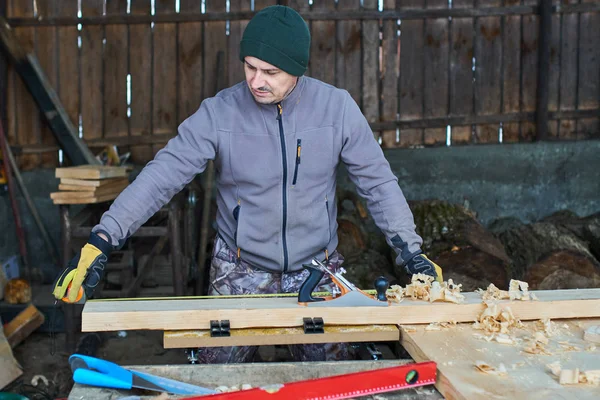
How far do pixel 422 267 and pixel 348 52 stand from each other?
454 cm

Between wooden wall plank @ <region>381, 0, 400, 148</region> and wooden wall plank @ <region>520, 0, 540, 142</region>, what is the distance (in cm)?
132

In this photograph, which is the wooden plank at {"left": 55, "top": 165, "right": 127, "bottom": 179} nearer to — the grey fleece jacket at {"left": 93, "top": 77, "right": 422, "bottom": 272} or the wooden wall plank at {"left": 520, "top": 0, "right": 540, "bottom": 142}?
the grey fleece jacket at {"left": 93, "top": 77, "right": 422, "bottom": 272}

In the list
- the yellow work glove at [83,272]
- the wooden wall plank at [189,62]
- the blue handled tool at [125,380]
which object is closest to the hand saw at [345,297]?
the blue handled tool at [125,380]

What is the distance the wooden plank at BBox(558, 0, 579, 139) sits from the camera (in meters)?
7.43

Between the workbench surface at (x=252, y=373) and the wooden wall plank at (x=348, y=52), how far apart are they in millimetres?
5134

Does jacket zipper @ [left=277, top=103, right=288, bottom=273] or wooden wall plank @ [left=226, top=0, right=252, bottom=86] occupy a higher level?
wooden wall plank @ [left=226, top=0, right=252, bottom=86]

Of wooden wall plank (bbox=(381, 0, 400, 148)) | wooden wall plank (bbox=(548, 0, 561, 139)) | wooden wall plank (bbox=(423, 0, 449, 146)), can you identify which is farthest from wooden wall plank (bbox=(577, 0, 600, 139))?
wooden wall plank (bbox=(381, 0, 400, 148))

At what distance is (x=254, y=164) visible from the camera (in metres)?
3.15

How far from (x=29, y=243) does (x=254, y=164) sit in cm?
474

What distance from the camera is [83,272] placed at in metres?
2.68

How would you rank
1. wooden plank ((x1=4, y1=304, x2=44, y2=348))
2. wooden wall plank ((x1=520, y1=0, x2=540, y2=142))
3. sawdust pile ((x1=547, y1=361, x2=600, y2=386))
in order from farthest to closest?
wooden wall plank ((x1=520, y1=0, x2=540, y2=142)) < wooden plank ((x1=4, y1=304, x2=44, y2=348)) < sawdust pile ((x1=547, y1=361, x2=600, y2=386))

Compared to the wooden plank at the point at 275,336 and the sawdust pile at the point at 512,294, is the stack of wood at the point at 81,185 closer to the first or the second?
the wooden plank at the point at 275,336

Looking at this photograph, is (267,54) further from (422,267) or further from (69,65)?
(69,65)

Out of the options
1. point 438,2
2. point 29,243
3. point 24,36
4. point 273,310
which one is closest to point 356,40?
point 438,2
